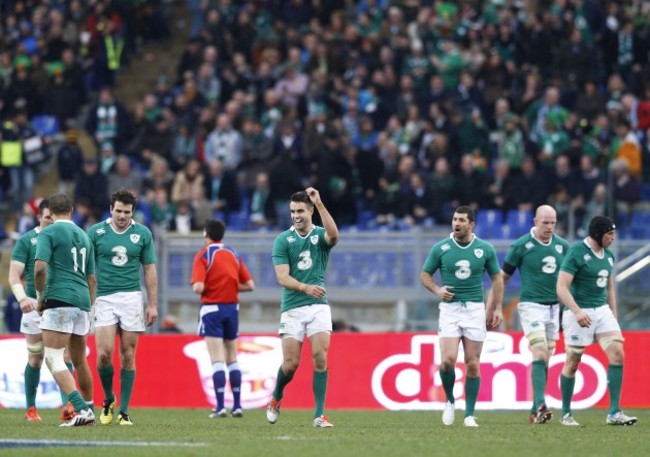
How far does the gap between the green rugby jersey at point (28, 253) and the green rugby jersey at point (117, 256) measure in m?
0.73

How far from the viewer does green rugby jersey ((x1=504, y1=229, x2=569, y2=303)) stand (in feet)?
56.4

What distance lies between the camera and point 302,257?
15.4 m

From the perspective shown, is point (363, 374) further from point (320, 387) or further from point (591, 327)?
point (320, 387)

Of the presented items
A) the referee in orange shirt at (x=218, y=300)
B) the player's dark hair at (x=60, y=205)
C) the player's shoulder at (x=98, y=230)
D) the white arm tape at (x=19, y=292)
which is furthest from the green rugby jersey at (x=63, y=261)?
the referee in orange shirt at (x=218, y=300)

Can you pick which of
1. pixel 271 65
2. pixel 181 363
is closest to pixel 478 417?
pixel 181 363

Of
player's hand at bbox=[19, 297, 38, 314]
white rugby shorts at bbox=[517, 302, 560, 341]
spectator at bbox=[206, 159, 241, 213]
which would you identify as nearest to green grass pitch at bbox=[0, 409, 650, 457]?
white rugby shorts at bbox=[517, 302, 560, 341]

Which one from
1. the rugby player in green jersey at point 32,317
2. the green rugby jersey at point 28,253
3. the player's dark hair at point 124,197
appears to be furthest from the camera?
the rugby player in green jersey at point 32,317

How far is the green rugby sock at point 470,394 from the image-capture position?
51.9ft

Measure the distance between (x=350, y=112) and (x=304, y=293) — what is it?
12075 millimetres

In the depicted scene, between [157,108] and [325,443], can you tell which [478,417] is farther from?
[157,108]

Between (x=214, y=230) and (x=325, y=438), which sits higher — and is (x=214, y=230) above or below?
above

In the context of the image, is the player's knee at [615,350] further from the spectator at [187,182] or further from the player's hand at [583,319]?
the spectator at [187,182]

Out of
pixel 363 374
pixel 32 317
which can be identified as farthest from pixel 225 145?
pixel 32 317

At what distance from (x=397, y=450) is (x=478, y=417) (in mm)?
6315
